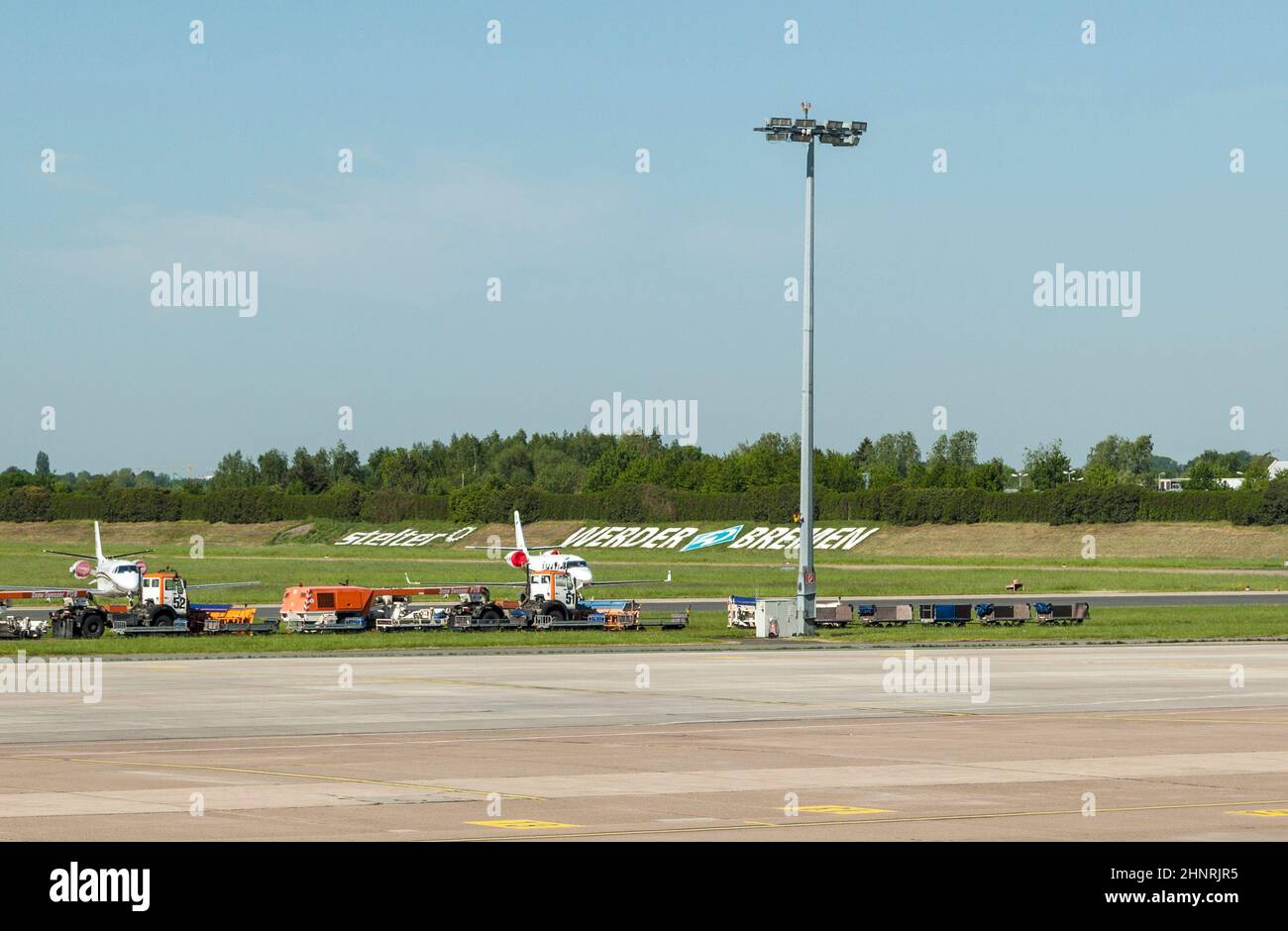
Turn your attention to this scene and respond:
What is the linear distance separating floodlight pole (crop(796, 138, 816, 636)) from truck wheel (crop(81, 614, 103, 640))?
75.5 feet

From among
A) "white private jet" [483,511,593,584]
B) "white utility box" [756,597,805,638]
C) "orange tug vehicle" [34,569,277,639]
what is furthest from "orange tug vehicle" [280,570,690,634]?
"white private jet" [483,511,593,584]

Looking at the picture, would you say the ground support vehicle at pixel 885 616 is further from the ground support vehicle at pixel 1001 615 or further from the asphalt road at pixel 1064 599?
the asphalt road at pixel 1064 599

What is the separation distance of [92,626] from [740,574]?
62146 millimetres

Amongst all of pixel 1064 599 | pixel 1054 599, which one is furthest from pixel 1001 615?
pixel 1064 599

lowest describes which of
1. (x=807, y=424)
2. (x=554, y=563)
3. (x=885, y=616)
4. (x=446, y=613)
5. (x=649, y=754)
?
(x=885, y=616)

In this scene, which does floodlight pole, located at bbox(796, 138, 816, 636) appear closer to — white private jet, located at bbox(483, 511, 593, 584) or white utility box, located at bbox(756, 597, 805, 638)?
white utility box, located at bbox(756, 597, 805, 638)

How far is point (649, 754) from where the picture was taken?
24.9 m

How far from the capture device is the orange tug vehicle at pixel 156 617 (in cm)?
5594

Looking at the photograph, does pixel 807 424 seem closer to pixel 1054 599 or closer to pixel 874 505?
pixel 1054 599

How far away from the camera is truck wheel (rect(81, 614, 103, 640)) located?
183ft

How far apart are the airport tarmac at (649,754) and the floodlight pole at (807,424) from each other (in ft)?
38.6
